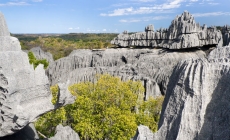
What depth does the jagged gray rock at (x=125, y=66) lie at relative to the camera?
917 inches

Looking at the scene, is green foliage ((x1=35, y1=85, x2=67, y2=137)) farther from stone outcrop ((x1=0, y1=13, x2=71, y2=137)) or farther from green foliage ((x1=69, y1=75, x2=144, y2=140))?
stone outcrop ((x1=0, y1=13, x2=71, y2=137))

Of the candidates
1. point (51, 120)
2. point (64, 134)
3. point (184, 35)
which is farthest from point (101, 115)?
point (184, 35)

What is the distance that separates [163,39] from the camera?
129ft

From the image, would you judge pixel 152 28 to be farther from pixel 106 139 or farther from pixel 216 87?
pixel 216 87

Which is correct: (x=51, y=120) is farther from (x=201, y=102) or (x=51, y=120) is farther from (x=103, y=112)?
(x=201, y=102)

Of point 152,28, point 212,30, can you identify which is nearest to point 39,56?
point 152,28

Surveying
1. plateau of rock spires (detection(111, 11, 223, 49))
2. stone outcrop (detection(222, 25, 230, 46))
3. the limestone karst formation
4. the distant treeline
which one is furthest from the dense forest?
the distant treeline

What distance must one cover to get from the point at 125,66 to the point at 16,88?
21828mm

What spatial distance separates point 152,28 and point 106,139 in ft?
105

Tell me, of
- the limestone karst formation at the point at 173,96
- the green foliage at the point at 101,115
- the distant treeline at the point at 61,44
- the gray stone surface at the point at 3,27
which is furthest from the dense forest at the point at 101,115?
the distant treeline at the point at 61,44

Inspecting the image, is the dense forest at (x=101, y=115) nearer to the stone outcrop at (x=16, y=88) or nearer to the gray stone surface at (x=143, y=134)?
the stone outcrop at (x=16, y=88)

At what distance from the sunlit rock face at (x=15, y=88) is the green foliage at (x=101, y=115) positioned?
503 centimetres

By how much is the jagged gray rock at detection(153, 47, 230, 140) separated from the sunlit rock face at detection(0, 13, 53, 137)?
154 inches

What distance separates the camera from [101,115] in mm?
12539
